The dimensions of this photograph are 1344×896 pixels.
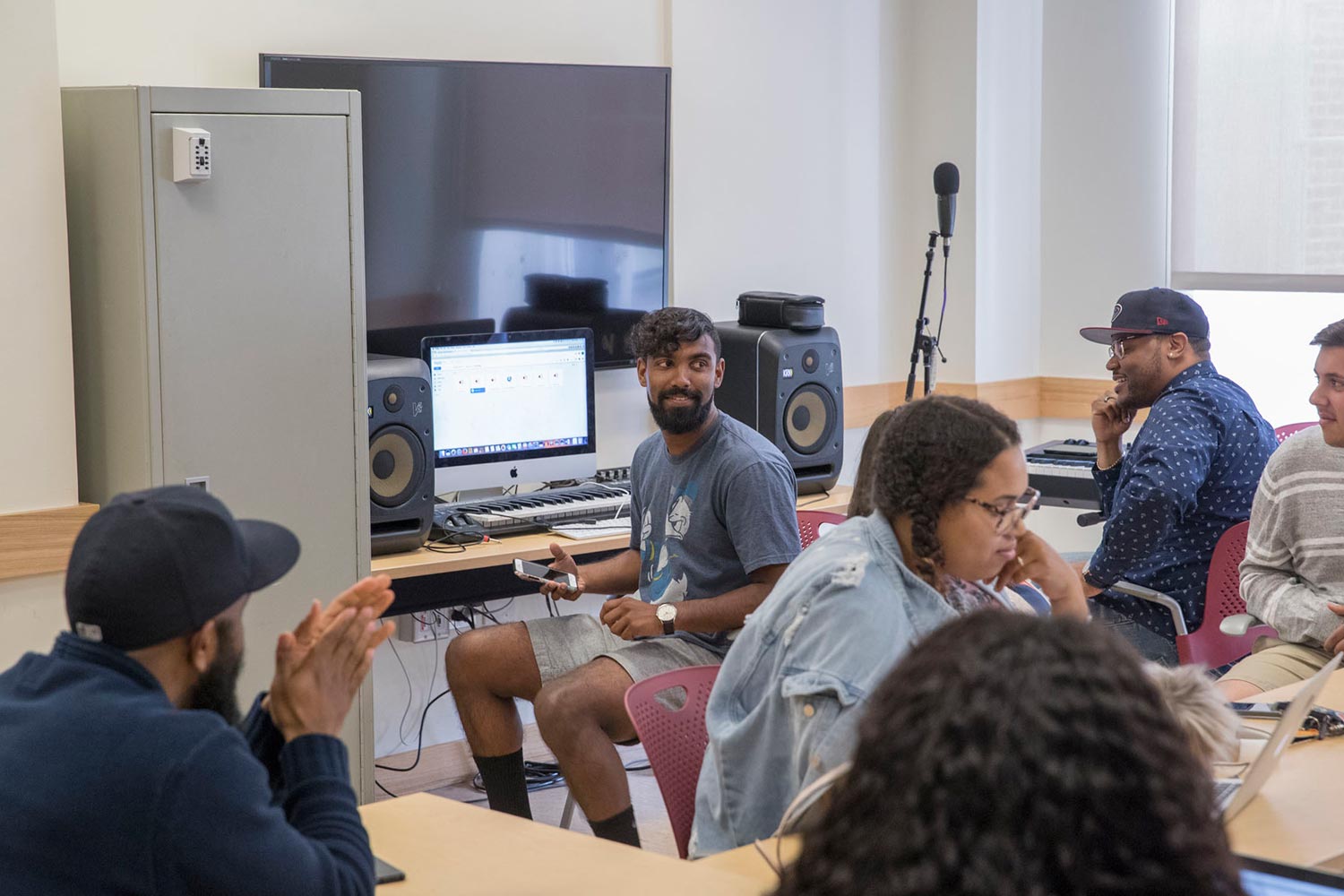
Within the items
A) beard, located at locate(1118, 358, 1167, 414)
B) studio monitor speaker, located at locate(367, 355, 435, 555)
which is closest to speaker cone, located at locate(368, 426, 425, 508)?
studio monitor speaker, located at locate(367, 355, 435, 555)

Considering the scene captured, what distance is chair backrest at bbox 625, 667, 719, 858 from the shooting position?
2283mm

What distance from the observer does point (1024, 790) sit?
2.10 ft

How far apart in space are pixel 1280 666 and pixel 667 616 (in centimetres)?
127

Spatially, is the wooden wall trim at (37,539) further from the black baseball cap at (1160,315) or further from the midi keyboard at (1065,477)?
the midi keyboard at (1065,477)

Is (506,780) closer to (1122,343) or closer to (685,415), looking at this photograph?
(685,415)

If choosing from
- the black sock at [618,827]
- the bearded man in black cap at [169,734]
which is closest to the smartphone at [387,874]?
the bearded man in black cap at [169,734]

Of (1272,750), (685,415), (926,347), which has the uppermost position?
(926,347)

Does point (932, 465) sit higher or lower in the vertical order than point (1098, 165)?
lower

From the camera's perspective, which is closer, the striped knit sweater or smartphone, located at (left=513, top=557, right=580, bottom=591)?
the striped knit sweater

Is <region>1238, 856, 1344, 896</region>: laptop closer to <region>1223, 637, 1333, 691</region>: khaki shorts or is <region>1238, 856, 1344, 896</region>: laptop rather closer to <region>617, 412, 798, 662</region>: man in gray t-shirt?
<region>1223, 637, 1333, 691</region>: khaki shorts

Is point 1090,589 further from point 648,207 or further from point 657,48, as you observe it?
point 657,48

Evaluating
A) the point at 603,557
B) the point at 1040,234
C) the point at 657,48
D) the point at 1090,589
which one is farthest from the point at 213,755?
the point at 1040,234

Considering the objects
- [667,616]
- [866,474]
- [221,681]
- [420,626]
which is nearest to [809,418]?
[420,626]

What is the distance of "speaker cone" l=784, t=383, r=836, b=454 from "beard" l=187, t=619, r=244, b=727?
3.00 metres
